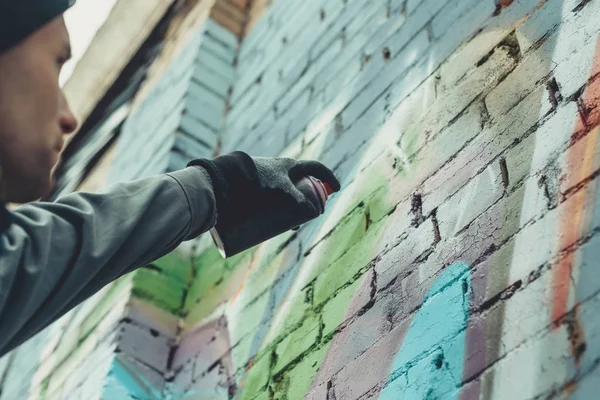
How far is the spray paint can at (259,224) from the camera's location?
1.33 meters

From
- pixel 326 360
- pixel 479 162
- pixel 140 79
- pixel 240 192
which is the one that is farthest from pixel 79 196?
pixel 140 79

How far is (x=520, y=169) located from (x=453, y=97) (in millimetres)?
356

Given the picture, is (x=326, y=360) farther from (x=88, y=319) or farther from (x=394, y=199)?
A: (x=88, y=319)

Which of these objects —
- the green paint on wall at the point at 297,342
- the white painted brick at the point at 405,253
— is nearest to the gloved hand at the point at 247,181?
the white painted brick at the point at 405,253

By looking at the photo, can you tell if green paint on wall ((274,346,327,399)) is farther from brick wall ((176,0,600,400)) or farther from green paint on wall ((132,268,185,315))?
green paint on wall ((132,268,185,315))

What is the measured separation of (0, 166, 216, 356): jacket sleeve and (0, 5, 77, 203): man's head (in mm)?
55

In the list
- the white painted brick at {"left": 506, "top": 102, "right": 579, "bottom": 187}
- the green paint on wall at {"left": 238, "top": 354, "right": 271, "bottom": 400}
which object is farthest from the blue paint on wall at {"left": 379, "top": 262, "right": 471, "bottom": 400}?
the green paint on wall at {"left": 238, "top": 354, "right": 271, "bottom": 400}

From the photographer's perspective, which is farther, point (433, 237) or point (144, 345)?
point (144, 345)

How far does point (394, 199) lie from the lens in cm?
155

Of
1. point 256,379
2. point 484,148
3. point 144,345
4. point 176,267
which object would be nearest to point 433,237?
point 484,148

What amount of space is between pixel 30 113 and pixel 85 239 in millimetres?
186

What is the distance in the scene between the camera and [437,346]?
3.89ft

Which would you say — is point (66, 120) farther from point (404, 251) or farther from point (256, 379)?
point (256, 379)

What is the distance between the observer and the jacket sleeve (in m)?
0.98
